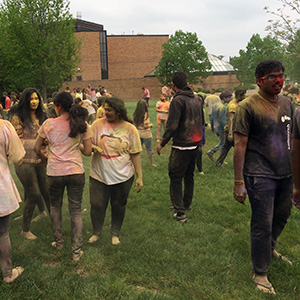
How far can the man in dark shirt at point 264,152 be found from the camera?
9.75ft

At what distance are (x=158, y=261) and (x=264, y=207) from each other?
1425 millimetres

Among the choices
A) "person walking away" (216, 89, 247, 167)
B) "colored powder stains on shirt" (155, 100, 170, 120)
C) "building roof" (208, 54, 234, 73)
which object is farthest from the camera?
"building roof" (208, 54, 234, 73)

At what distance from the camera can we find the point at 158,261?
369 cm

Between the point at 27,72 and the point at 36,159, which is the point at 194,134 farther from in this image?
the point at 27,72

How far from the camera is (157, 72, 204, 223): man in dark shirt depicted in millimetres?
4688

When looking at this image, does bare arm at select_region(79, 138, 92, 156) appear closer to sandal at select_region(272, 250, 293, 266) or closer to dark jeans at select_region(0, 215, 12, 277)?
dark jeans at select_region(0, 215, 12, 277)

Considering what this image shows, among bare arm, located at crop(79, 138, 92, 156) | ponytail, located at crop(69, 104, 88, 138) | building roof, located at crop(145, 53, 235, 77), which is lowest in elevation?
bare arm, located at crop(79, 138, 92, 156)

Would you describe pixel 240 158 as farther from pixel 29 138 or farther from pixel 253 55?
pixel 253 55

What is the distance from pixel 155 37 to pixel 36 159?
59218mm

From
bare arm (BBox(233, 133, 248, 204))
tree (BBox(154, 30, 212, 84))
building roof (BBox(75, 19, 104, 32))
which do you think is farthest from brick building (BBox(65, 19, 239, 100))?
bare arm (BBox(233, 133, 248, 204))

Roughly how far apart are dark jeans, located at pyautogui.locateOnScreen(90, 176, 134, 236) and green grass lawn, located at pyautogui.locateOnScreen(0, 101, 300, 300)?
0.87 feet

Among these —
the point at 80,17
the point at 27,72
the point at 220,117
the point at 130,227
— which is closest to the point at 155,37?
the point at 80,17

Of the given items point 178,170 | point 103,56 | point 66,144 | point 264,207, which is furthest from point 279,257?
point 103,56

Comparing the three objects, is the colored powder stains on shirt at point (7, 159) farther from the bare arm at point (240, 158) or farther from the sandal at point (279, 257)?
the sandal at point (279, 257)
